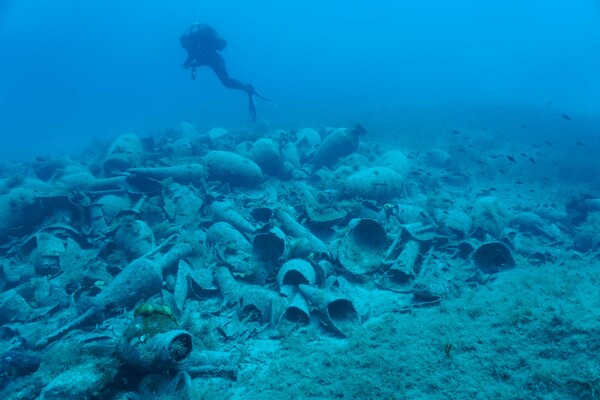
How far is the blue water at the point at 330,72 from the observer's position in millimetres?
46125

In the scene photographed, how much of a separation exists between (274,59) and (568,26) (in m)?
131

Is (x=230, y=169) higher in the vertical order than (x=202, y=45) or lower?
lower

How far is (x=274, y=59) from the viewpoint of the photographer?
13775 cm

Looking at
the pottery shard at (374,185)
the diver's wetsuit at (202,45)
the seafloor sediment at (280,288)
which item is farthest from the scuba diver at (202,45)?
the pottery shard at (374,185)

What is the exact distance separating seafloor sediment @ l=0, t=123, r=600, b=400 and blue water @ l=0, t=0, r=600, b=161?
18.4 m

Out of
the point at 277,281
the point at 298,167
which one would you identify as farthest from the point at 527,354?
the point at 298,167

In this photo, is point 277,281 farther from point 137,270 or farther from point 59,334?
point 59,334

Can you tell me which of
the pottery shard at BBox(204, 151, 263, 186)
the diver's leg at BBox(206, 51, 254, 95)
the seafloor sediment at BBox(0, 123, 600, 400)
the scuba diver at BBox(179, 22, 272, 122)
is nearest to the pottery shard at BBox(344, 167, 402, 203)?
the seafloor sediment at BBox(0, 123, 600, 400)

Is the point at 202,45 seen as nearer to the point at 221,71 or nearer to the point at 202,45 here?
the point at 202,45

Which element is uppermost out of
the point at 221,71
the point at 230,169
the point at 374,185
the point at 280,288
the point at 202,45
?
the point at 202,45

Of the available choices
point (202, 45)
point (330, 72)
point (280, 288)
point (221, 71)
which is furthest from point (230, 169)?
point (330, 72)

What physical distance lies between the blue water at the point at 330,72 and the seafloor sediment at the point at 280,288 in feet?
60.3

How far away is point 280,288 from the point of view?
19.7ft

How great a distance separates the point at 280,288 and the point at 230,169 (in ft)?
19.0
